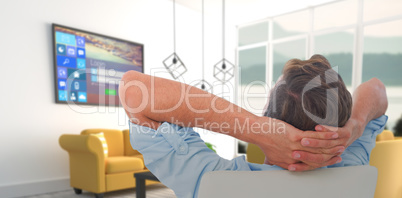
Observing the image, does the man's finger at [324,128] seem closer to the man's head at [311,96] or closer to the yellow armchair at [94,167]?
the man's head at [311,96]

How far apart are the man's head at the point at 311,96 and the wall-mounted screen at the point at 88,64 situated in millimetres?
3959

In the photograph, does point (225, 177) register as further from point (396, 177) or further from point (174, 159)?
point (396, 177)

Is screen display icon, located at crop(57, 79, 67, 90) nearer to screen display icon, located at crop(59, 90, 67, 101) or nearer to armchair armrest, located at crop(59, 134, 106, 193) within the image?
screen display icon, located at crop(59, 90, 67, 101)

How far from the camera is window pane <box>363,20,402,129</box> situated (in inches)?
199

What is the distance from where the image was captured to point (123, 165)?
3.70m

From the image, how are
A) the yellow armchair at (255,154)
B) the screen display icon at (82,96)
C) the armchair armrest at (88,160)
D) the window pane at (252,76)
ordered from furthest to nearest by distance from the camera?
the window pane at (252,76) < the screen display icon at (82,96) < the armchair armrest at (88,160) < the yellow armchair at (255,154)

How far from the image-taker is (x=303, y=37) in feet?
20.2

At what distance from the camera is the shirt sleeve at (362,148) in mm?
816

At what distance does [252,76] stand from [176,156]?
22.4 feet

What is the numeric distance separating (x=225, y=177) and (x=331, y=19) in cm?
616

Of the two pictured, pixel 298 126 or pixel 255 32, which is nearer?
pixel 298 126

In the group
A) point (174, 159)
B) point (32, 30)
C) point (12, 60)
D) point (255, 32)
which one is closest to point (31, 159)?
point (12, 60)

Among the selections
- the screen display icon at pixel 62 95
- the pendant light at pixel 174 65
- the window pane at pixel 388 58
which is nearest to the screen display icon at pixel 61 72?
the screen display icon at pixel 62 95

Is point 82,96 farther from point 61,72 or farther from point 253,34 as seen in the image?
point 253,34
